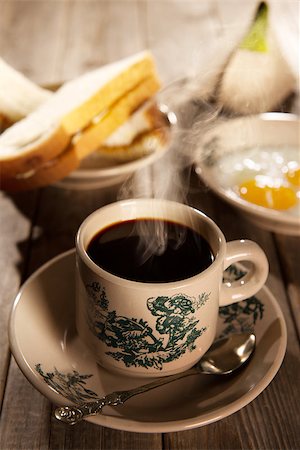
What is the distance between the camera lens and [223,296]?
0.80 metres

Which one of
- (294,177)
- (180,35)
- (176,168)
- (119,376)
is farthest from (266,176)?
(180,35)

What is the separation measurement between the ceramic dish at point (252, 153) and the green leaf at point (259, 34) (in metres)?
0.19

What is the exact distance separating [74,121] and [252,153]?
385 mm

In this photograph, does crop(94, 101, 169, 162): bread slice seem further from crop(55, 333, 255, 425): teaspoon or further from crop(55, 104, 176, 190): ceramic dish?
crop(55, 333, 255, 425): teaspoon

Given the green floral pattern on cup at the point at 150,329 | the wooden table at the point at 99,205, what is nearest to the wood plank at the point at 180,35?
the wooden table at the point at 99,205

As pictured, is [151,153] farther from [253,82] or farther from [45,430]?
[45,430]

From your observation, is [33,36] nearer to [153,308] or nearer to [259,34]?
[259,34]

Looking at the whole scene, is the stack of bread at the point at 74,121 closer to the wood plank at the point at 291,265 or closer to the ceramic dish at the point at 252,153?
the ceramic dish at the point at 252,153

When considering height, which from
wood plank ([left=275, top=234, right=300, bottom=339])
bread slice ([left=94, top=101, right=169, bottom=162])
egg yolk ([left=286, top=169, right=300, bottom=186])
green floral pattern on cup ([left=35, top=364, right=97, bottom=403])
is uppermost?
green floral pattern on cup ([left=35, top=364, right=97, bottom=403])

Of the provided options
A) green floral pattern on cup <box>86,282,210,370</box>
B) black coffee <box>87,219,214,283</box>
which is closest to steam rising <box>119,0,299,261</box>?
black coffee <box>87,219,214,283</box>

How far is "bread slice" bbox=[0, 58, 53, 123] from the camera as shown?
128cm

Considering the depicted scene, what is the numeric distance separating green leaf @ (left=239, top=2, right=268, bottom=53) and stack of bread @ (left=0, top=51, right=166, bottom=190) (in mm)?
253

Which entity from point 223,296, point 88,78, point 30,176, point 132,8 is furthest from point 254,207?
point 132,8

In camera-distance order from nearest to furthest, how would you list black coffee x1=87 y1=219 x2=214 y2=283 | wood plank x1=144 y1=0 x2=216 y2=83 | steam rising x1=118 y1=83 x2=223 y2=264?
1. black coffee x1=87 y1=219 x2=214 y2=283
2. steam rising x1=118 y1=83 x2=223 y2=264
3. wood plank x1=144 y1=0 x2=216 y2=83
